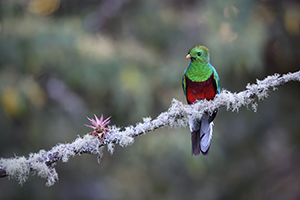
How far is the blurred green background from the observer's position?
509 centimetres

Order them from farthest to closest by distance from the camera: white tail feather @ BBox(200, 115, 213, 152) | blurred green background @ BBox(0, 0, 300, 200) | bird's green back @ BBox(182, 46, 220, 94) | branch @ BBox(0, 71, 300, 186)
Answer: blurred green background @ BBox(0, 0, 300, 200) → bird's green back @ BBox(182, 46, 220, 94) → white tail feather @ BBox(200, 115, 213, 152) → branch @ BBox(0, 71, 300, 186)

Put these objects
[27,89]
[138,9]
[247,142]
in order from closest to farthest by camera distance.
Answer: [27,89], [138,9], [247,142]

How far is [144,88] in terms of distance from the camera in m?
5.14

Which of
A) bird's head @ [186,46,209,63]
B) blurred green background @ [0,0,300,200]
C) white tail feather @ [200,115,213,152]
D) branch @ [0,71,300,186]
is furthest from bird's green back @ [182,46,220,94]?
blurred green background @ [0,0,300,200]

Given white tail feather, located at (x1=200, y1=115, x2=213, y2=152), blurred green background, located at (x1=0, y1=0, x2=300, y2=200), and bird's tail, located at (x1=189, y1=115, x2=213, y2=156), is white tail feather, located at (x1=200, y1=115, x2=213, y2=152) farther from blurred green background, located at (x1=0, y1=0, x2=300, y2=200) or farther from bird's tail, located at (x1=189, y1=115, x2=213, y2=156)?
blurred green background, located at (x1=0, y1=0, x2=300, y2=200)

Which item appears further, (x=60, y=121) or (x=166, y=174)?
(x=166, y=174)

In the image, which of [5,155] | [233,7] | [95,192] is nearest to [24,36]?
[5,155]

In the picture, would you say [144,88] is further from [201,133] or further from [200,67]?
[201,133]

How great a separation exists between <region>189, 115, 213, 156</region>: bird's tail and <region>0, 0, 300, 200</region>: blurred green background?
2104 millimetres

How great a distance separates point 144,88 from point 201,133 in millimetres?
2272

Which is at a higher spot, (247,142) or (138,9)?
(138,9)

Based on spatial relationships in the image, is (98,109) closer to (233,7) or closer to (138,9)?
(138,9)

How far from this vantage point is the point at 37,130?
5.53 meters

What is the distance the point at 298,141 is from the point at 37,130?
512cm
